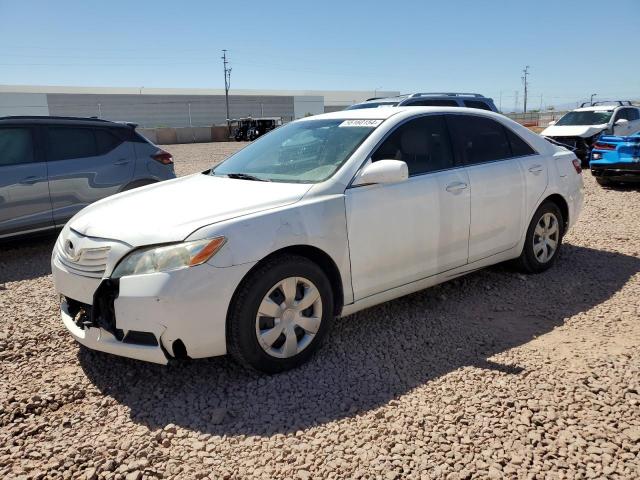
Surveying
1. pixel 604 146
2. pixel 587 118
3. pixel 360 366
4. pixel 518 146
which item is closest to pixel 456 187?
pixel 518 146

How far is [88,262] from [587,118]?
15017 millimetres

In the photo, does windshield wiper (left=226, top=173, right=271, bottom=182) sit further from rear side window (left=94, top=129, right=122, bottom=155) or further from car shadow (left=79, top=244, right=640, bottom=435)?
rear side window (left=94, top=129, right=122, bottom=155)

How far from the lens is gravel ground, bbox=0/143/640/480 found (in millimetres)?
2443

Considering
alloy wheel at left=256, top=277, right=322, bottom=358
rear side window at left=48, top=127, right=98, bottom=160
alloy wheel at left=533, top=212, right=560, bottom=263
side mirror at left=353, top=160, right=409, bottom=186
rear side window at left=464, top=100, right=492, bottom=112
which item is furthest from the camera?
rear side window at left=464, top=100, right=492, bottom=112

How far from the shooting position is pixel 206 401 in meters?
3.00

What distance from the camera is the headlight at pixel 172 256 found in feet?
9.31

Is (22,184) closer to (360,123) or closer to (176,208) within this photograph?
(176,208)

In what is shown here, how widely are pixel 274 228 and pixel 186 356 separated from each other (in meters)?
0.90

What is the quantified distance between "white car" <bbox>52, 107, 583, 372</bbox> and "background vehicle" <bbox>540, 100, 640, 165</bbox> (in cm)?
1036

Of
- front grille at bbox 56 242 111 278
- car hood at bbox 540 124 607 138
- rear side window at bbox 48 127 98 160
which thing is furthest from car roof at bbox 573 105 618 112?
front grille at bbox 56 242 111 278

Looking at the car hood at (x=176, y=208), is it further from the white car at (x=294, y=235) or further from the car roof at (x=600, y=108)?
the car roof at (x=600, y=108)

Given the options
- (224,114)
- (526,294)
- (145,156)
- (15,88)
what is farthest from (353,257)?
(15,88)

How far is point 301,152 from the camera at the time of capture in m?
4.03

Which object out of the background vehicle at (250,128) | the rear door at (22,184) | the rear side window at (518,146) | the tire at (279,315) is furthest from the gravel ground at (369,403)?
the background vehicle at (250,128)
